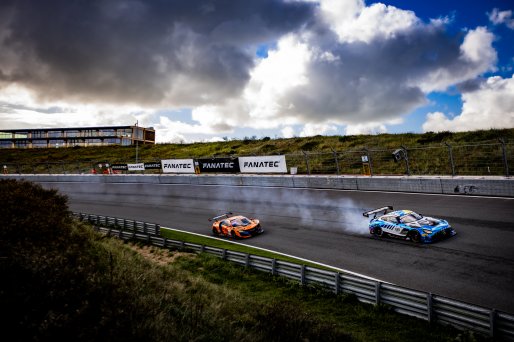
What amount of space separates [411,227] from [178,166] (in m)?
29.9

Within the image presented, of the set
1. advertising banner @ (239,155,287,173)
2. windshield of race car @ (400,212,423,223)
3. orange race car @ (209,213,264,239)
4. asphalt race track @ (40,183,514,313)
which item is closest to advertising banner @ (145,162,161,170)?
asphalt race track @ (40,183,514,313)

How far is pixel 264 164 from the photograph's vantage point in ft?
105

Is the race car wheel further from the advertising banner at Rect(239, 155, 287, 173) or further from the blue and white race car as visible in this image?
the advertising banner at Rect(239, 155, 287, 173)

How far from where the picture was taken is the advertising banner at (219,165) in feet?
113

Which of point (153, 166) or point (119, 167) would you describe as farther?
point (119, 167)

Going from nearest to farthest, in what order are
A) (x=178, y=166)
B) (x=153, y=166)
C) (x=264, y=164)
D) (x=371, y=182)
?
(x=371, y=182) < (x=264, y=164) < (x=178, y=166) < (x=153, y=166)

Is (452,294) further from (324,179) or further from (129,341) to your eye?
(324,179)

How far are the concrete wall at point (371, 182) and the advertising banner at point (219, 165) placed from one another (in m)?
1.13

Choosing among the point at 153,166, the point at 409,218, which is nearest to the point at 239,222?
the point at 409,218

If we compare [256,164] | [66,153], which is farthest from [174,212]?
[66,153]

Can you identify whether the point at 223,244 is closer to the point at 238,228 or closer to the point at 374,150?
the point at 238,228

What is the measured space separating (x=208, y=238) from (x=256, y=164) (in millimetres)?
14868

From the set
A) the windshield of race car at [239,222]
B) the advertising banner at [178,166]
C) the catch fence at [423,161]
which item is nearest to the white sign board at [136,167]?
the advertising banner at [178,166]

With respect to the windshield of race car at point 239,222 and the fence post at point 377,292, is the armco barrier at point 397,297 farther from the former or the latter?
the windshield of race car at point 239,222
